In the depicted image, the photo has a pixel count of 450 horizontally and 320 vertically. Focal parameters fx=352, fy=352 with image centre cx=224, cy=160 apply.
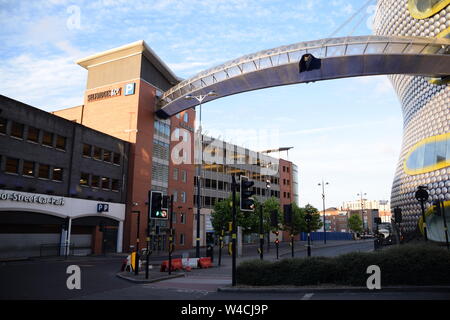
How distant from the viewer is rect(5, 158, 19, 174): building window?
30484mm

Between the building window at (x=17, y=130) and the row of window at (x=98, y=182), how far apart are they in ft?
27.3

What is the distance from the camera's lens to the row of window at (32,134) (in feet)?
99.7

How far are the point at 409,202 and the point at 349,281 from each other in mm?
33950

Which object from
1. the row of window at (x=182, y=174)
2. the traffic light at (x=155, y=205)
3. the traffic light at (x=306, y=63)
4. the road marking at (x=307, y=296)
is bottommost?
the road marking at (x=307, y=296)

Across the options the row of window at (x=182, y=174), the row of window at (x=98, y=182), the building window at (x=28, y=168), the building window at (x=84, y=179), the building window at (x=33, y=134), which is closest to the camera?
the building window at (x=28, y=168)

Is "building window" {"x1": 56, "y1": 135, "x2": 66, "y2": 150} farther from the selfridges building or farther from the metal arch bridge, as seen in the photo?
the selfridges building

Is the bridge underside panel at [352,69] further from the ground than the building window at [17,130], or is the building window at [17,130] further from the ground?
the bridge underside panel at [352,69]

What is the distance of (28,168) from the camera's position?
32281 mm

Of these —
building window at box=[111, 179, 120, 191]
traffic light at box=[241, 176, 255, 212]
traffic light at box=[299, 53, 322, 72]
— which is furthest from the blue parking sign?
traffic light at box=[241, 176, 255, 212]

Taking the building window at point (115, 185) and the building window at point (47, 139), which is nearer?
the building window at point (47, 139)

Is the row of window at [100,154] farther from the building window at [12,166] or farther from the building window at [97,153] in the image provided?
the building window at [12,166]

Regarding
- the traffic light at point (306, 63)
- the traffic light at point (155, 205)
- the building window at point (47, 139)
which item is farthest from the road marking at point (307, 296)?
the building window at point (47, 139)

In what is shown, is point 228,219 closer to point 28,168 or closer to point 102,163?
point 102,163

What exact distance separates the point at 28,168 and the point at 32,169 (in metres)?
0.42
